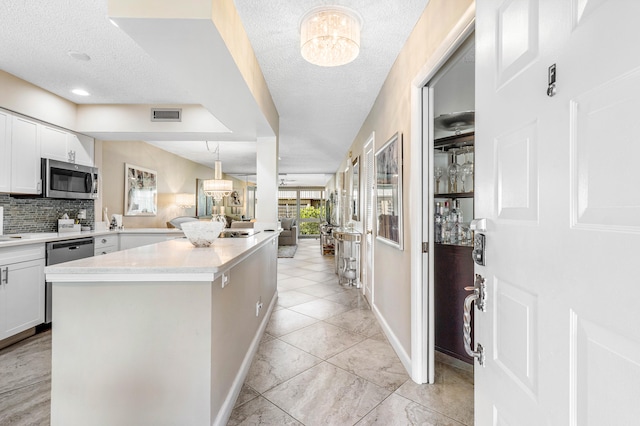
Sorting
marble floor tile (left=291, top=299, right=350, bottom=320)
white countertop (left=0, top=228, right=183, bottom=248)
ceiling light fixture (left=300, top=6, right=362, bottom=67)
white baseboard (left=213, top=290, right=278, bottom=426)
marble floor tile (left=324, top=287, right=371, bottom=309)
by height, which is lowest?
marble floor tile (left=324, top=287, right=371, bottom=309)

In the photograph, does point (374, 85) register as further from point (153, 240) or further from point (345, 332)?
point (153, 240)

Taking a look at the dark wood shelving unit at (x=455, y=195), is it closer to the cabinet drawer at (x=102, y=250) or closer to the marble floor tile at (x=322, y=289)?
the marble floor tile at (x=322, y=289)

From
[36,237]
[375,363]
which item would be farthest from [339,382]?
[36,237]

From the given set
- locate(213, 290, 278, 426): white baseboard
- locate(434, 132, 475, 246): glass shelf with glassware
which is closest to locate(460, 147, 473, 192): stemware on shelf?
locate(434, 132, 475, 246): glass shelf with glassware

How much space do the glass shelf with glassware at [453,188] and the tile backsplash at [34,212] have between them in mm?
4302

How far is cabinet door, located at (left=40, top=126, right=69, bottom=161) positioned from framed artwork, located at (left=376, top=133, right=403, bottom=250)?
12.0 feet

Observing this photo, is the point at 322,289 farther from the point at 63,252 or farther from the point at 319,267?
the point at 63,252

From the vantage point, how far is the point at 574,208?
62cm

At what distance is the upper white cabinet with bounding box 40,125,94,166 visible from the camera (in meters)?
3.49

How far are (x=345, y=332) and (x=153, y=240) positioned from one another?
3.22 m

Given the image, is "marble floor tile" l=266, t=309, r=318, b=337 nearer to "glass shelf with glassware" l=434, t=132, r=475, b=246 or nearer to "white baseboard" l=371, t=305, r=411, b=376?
"white baseboard" l=371, t=305, r=411, b=376

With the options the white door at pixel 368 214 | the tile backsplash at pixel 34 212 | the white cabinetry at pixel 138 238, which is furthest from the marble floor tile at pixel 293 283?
the tile backsplash at pixel 34 212

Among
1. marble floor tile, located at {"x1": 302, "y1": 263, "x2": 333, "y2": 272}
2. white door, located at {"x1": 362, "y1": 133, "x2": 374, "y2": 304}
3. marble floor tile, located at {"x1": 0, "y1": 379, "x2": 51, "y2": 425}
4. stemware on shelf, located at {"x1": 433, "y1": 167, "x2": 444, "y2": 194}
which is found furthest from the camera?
marble floor tile, located at {"x1": 302, "y1": 263, "x2": 333, "y2": 272}

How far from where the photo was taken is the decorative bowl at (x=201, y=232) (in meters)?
2.16
